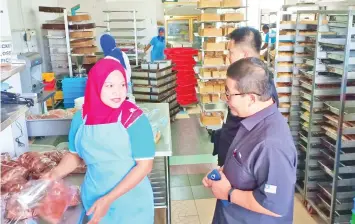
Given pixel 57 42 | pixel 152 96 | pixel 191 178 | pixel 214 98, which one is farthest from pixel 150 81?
pixel 191 178

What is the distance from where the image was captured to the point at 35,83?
4031 mm

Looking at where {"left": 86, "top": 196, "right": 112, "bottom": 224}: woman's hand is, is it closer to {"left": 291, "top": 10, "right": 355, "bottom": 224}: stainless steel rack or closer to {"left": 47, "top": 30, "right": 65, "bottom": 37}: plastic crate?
{"left": 291, "top": 10, "right": 355, "bottom": 224}: stainless steel rack

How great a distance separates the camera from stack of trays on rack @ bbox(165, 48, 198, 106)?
25.0 ft

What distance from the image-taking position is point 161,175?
10.4 ft

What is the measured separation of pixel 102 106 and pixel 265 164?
77 cm

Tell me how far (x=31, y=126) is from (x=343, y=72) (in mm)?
2404

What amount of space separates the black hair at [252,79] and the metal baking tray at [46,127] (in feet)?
5.38

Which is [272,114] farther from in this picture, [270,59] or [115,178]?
[270,59]

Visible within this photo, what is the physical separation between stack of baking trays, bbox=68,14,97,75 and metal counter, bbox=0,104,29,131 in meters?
5.20

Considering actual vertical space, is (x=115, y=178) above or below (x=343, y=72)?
below

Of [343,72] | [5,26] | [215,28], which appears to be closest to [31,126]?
[5,26]

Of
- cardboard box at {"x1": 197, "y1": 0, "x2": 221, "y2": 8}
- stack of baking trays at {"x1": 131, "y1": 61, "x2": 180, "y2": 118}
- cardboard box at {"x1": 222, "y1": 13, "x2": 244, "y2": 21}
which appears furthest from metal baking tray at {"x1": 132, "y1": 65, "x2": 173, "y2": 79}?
cardboard box at {"x1": 222, "y1": 13, "x2": 244, "y2": 21}

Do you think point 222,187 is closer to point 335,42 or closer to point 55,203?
point 55,203

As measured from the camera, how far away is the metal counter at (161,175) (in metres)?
2.12
